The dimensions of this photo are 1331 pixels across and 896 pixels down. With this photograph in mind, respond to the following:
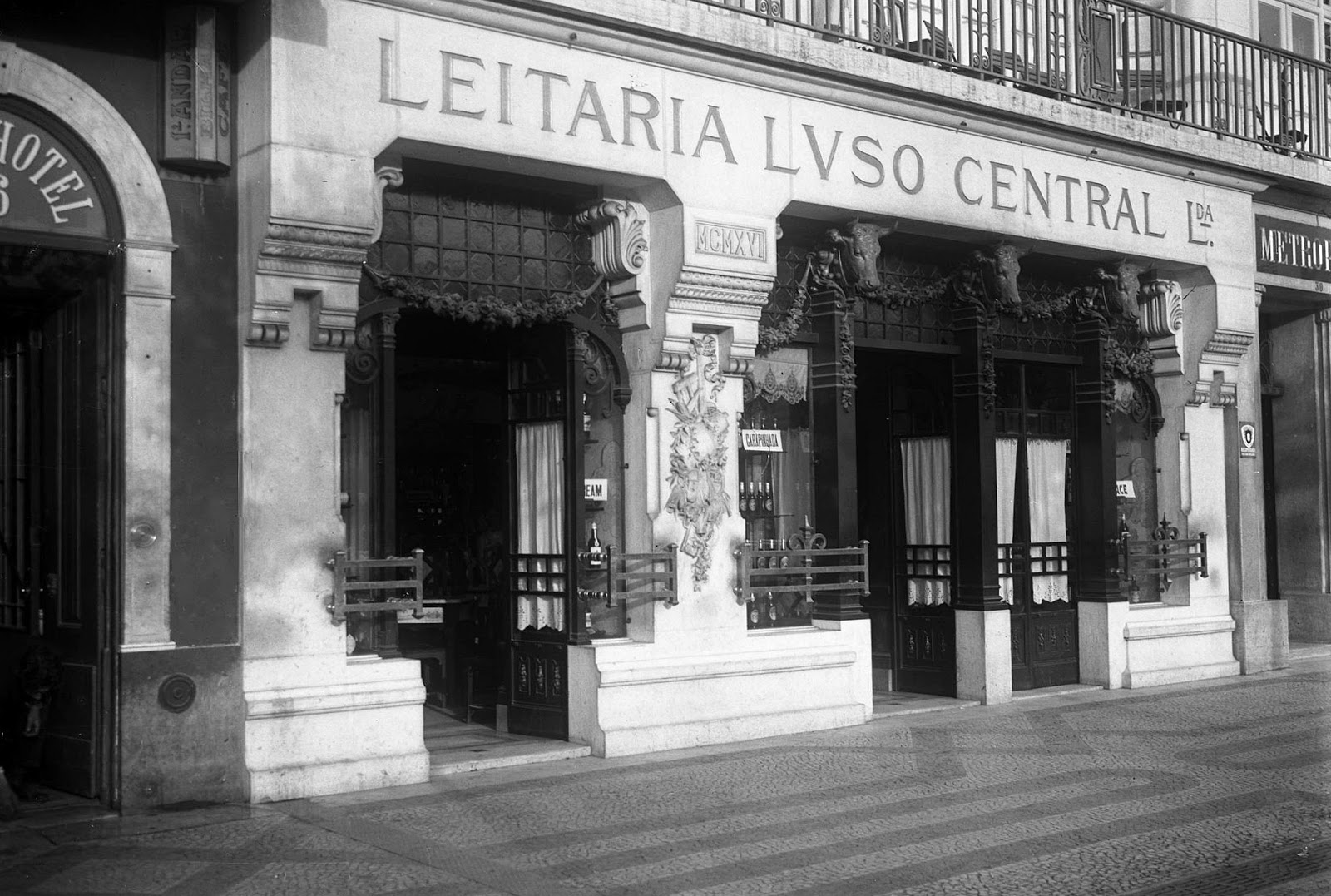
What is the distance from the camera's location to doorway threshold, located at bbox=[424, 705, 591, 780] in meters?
10.9

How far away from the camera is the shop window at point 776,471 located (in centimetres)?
1323

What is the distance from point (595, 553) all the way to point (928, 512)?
4796 mm

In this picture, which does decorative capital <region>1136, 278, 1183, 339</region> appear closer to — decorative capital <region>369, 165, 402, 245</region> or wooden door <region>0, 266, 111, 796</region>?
decorative capital <region>369, 165, 402, 245</region>

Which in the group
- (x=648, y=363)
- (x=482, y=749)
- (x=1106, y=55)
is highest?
(x=1106, y=55)

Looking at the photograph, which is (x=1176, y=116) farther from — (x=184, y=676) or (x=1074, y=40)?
(x=184, y=676)

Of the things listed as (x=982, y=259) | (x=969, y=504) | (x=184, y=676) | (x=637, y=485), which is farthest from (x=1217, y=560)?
(x=184, y=676)

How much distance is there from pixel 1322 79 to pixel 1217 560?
6425mm

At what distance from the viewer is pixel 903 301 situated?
14.4 m

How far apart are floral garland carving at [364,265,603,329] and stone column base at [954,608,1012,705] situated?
5468 millimetres

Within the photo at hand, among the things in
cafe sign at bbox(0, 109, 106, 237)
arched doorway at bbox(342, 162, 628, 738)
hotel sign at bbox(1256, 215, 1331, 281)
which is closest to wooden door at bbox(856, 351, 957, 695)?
arched doorway at bbox(342, 162, 628, 738)

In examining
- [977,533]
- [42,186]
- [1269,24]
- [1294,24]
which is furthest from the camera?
[1294,24]

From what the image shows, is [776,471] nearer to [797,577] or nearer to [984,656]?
[797,577]

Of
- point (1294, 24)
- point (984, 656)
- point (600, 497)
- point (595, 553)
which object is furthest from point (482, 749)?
point (1294, 24)

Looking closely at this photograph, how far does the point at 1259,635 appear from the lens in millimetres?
16922
